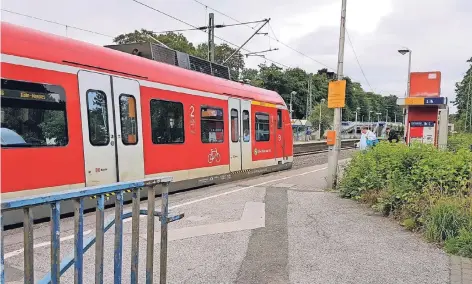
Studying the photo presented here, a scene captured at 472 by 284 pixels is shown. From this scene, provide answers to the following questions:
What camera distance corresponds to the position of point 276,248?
17.1 feet

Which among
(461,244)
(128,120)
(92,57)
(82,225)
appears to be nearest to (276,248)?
(461,244)

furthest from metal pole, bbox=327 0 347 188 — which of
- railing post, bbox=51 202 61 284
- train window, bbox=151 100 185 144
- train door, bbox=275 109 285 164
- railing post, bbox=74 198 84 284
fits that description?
railing post, bbox=51 202 61 284

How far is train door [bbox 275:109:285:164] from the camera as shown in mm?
14992

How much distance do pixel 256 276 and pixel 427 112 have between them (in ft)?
40.7

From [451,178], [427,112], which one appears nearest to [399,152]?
[451,178]

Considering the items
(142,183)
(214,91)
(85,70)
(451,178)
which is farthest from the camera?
(214,91)

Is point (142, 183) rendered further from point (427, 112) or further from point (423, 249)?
point (427, 112)

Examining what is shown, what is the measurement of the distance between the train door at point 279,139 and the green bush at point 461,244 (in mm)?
9882

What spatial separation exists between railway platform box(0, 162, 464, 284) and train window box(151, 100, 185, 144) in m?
1.72

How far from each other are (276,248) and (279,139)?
1012 cm

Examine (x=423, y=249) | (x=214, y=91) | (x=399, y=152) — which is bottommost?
(x=423, y=249)

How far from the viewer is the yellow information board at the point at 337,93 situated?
9.93 meters

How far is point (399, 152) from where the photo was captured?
7297 millimetres

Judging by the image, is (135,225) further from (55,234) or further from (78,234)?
(55,234)
